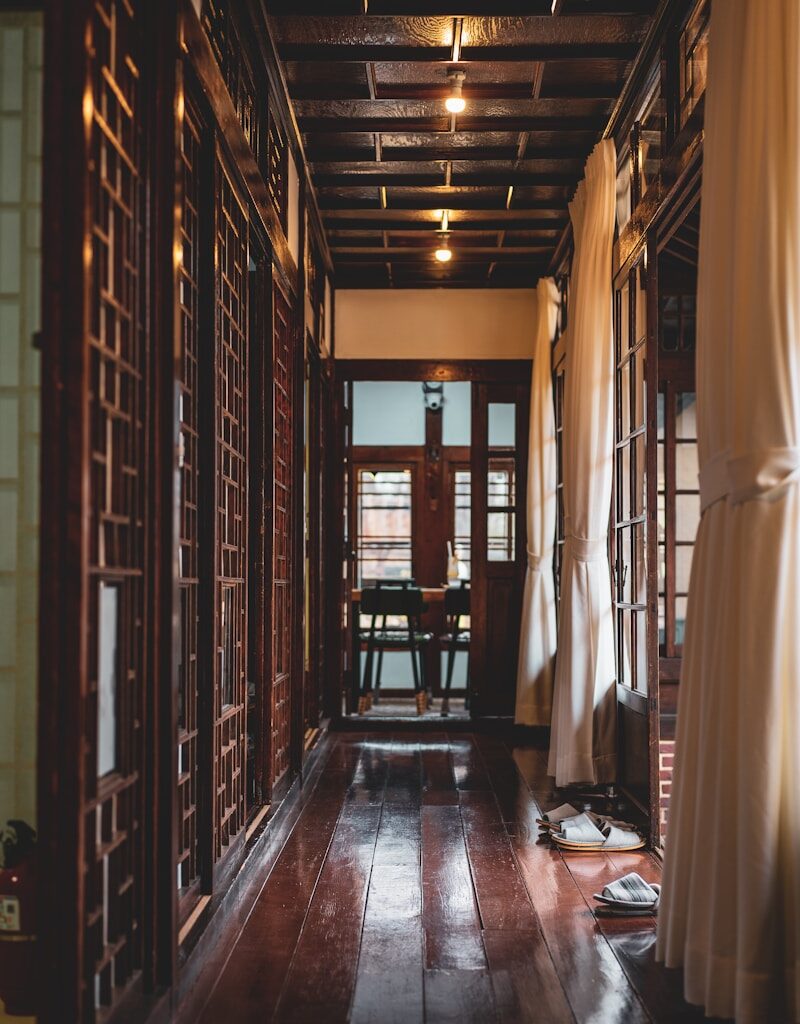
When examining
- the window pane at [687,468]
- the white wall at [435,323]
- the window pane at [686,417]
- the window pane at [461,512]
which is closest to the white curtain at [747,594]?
the white wall at [435,323]

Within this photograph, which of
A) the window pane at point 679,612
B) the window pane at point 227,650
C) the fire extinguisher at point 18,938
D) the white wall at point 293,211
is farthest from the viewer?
the window pane at point 679,612

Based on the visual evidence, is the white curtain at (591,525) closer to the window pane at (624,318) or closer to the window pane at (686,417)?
the window pane at (624,318)

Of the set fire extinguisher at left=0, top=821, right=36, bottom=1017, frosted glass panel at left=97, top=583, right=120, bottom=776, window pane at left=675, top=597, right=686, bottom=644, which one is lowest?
fire extinguisher at left=0, top=821, right=36, bottom=1017

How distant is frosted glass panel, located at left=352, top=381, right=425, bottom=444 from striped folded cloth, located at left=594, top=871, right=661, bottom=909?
21.3ft

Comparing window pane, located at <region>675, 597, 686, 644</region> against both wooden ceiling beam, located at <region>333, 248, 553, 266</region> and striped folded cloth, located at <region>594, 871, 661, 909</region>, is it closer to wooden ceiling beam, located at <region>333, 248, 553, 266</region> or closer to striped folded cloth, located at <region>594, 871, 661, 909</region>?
wooden ceiling beam, located at <region>333, 248, 553, 266</region>

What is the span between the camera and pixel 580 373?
16.3 ft

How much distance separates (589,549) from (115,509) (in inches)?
126

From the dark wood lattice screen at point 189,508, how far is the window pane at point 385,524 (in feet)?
21.4

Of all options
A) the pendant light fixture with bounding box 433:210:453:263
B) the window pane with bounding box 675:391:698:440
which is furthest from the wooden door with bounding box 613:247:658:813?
the window pane with bounding box 675:391:698:440

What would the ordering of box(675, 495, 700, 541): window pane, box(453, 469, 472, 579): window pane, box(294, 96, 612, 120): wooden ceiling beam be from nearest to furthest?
box(294, 96, 612, 120): wooden ceiling beam < box(675, 495, 700, 541): window pane < box(453, 469, 472, 579): window pane

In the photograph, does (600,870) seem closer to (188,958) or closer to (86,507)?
(188,958)

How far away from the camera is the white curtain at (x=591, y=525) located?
477 centimetres

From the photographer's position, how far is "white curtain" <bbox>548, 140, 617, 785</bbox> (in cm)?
477

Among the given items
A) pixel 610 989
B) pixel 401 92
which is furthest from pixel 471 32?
pixel 610 989
